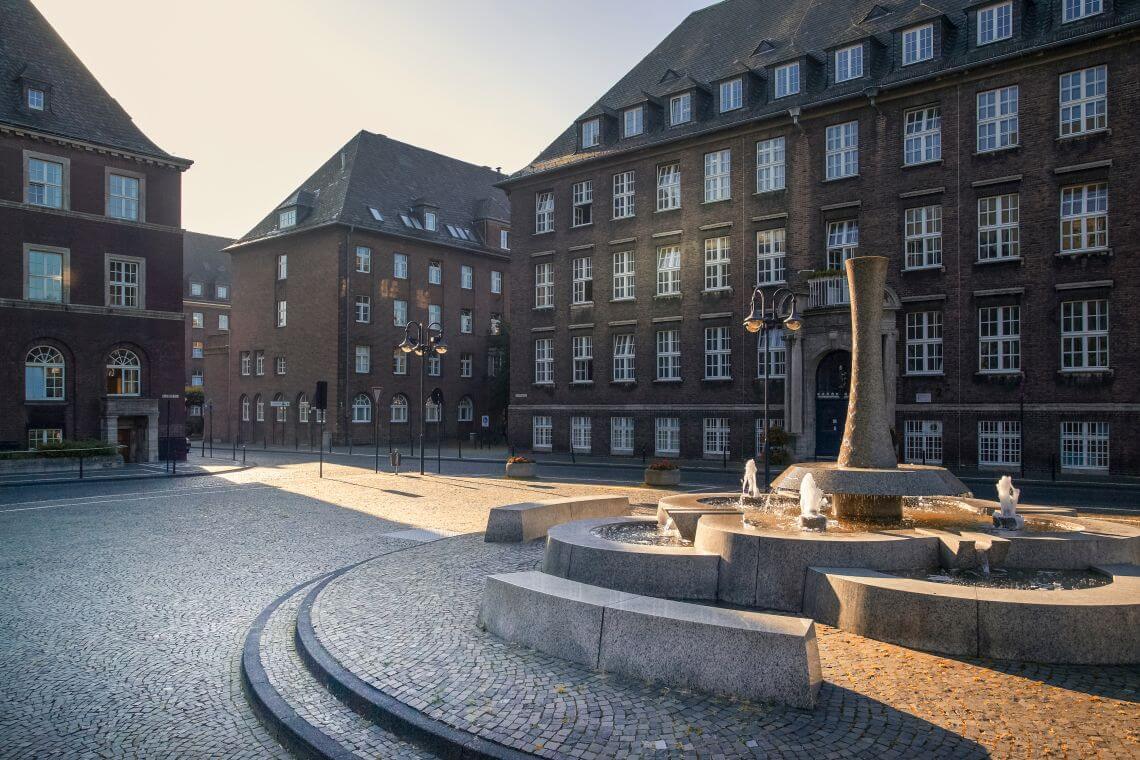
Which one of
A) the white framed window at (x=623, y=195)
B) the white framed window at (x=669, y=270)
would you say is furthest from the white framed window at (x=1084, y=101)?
the white framed window at (x=623, y=195)

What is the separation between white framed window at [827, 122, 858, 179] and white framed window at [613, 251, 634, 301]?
981 centimetres

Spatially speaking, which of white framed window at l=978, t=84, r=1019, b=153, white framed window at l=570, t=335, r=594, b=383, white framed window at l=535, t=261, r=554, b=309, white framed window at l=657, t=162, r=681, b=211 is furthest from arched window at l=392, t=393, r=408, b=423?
white framed window at l=978, t=84, r=1019, b=153

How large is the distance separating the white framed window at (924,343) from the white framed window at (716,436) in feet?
24.9

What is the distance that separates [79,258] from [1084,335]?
127 ft

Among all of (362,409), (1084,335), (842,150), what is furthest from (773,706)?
(362,409)

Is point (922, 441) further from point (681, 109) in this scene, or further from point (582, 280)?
point (681, 109)

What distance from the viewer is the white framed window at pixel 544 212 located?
128ft

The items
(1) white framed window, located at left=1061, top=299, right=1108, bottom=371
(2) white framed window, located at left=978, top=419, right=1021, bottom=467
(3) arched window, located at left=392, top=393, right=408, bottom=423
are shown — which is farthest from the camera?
(3) arched window, located at left=392, top=393, right=408, bottom=423

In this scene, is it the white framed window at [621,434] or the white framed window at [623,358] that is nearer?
the white framed window at [621,434]

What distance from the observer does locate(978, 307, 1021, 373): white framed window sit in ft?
85.3

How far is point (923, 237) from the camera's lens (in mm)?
27812

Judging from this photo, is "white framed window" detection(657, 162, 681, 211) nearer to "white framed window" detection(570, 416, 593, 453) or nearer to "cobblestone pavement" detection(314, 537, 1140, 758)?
"white framed window" detection(570, 416, 593, 453)

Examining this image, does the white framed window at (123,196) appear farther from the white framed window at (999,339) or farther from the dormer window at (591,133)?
the white framed window at (999,339)

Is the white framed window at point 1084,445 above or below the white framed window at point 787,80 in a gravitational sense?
below
